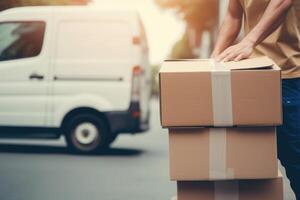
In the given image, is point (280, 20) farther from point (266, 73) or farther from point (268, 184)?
point (268, 184)

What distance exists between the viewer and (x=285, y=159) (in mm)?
3244

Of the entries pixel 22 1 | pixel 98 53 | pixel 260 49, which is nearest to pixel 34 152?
pixel 98 53

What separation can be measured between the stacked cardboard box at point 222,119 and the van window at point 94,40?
571 centimetres

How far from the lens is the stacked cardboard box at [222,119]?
290cm

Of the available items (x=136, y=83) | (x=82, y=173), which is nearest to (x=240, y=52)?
(x=82, y=173)

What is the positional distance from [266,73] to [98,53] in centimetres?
607

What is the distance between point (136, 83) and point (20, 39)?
191 cm

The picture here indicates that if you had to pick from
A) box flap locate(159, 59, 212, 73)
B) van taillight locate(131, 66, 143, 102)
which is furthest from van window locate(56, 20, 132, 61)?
box flap locate(159, 59, 212, 73)

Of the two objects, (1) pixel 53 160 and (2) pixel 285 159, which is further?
(1) pixel 53 160

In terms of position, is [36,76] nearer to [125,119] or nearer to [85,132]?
[85,132]

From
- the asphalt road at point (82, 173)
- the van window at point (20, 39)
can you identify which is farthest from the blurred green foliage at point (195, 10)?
the van window at point (20, 39)

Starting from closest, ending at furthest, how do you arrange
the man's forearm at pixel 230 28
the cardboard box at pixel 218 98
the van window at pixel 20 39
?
the cardboard box at pixel 218 98 < the man's forearm at pixel 230 28 < the van window at pixel 20 39

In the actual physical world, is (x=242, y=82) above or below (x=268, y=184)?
above

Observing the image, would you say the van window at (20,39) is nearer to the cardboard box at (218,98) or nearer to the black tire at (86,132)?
the black tire at (86,132)
